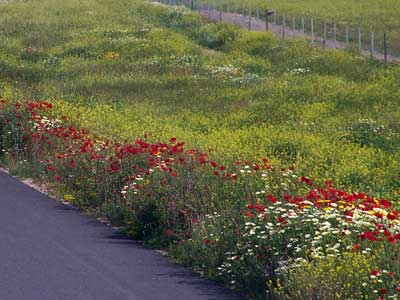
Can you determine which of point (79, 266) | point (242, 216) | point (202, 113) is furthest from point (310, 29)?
point (79, 266)

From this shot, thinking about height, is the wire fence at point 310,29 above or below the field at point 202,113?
below

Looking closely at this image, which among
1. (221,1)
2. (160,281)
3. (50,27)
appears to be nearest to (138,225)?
(160,281)

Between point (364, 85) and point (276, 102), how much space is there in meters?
5.47

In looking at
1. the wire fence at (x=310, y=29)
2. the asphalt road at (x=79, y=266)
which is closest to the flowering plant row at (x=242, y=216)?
the asphalt road at (x=79, y=266)

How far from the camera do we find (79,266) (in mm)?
11562

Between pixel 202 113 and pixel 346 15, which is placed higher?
pixel 202 113

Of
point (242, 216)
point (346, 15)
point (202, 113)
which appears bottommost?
point (346, 15)

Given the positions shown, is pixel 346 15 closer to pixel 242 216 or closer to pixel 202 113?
pixel 202 113

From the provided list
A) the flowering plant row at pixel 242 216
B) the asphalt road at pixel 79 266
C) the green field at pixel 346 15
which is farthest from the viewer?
the green field at pixel 346 15

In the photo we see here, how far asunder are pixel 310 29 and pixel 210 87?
23.8 metres

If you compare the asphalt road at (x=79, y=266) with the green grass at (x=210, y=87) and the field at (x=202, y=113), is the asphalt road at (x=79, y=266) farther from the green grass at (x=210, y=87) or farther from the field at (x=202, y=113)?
the green grass at (x=210, y=87)

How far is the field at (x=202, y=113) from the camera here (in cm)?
1250

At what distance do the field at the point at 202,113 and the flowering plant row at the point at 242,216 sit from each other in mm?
32

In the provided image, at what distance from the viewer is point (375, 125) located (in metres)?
25.9
